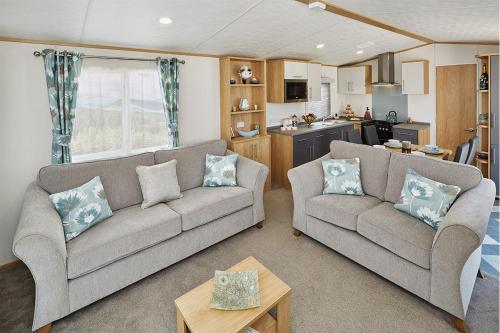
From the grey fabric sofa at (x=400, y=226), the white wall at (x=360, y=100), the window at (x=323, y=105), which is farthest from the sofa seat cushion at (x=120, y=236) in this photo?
the white wall at (x=360, y=100)

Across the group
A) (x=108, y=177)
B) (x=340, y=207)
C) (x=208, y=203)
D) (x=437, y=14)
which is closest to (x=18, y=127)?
(x=108, y=177)

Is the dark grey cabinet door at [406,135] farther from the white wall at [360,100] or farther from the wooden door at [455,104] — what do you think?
the white wall at [360,100]

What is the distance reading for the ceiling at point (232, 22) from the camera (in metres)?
2.49

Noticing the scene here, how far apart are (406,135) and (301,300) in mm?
4420

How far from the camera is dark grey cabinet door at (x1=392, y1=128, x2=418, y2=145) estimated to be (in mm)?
5492

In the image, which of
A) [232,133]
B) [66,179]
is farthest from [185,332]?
[232,133]

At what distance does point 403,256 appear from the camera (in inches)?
91.2

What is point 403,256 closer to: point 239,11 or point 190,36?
point 239,11

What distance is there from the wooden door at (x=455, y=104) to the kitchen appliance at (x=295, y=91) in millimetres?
2445

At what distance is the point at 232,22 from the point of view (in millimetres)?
3201

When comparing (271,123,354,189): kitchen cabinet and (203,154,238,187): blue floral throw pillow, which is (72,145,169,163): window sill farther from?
(271,123,354,189): kitchen cabinet

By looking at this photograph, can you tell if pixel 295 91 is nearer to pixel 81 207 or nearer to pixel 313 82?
pixel 313 82

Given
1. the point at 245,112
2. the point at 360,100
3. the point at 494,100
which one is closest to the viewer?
the point at 494,100

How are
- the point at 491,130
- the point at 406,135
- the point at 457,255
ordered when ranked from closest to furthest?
the point at 457,255 → the point at 491,130 → the point at 406,135
